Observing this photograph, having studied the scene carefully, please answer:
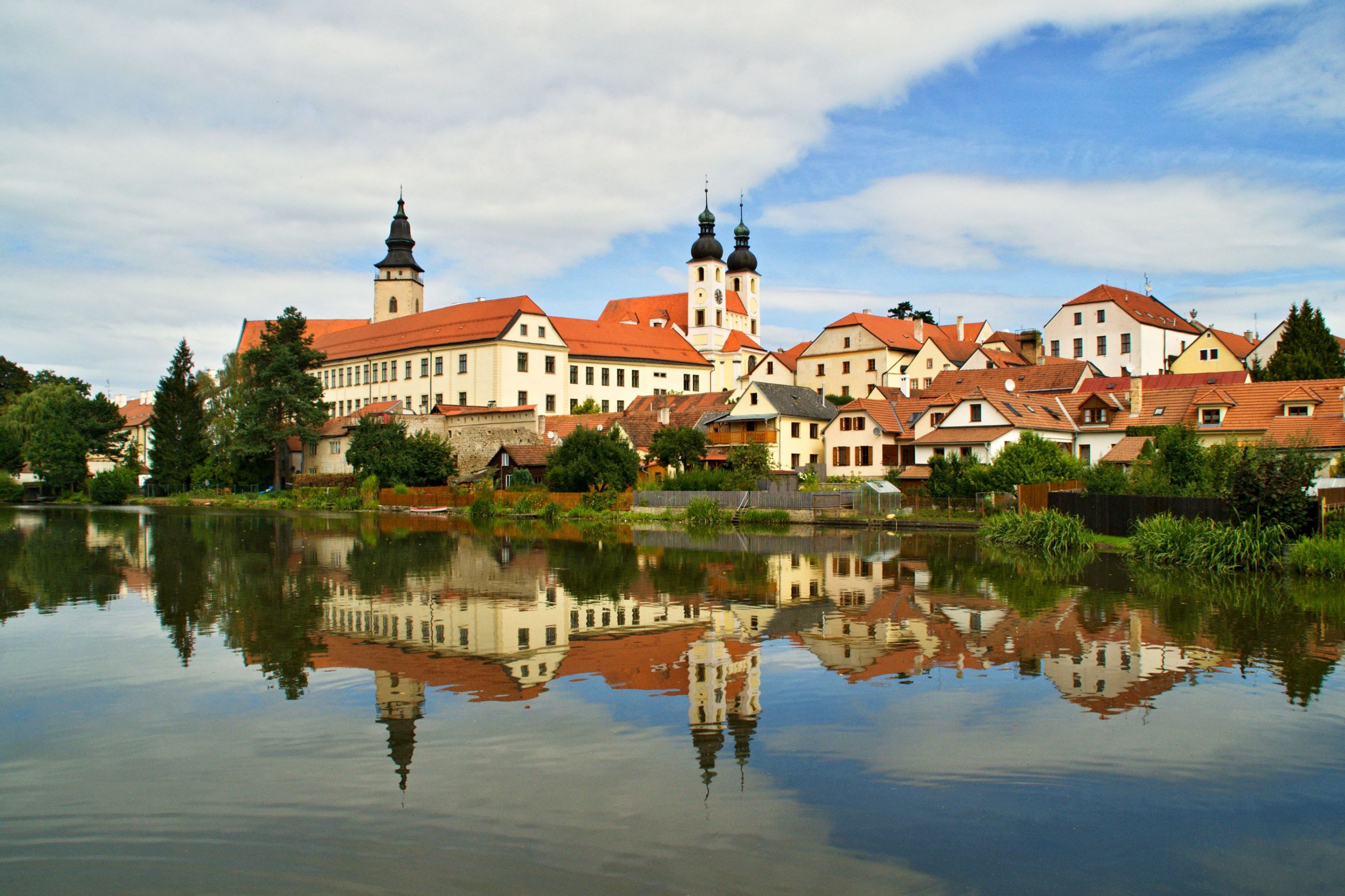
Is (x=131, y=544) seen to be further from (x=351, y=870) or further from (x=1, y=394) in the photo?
(x=1, y=394)

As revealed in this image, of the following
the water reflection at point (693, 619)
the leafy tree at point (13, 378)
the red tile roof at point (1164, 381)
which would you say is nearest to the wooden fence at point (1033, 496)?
the water reflection at point (693, 619)

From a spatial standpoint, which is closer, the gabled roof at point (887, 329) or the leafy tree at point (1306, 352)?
the leafy tree at point (1306, 352)

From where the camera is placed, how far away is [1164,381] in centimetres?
5406

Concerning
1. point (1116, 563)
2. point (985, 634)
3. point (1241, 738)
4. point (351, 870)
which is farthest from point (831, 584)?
point (351, 870)

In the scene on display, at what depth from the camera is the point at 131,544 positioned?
30562 mm

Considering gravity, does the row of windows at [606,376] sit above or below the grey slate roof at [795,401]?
above

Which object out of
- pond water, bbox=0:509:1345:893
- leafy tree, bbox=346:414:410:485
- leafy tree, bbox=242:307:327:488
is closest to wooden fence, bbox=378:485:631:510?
leafy tree, bbox=346:414:410:485

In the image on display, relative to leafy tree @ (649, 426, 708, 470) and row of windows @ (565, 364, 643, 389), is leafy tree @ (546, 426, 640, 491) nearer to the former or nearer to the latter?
leafy tree @ (649, 426, 708, 470)

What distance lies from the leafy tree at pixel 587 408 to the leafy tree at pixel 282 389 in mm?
18697

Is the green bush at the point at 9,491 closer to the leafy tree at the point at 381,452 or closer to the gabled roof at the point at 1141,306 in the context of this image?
the leafy tree at the point at 381,452

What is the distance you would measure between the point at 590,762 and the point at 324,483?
204 ft

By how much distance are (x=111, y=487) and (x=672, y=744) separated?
74.7m

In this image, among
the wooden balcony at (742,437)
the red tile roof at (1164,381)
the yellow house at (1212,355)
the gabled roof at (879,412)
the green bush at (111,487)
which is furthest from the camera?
the green bush at (111,487)

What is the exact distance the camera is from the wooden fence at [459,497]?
49.4 metres
